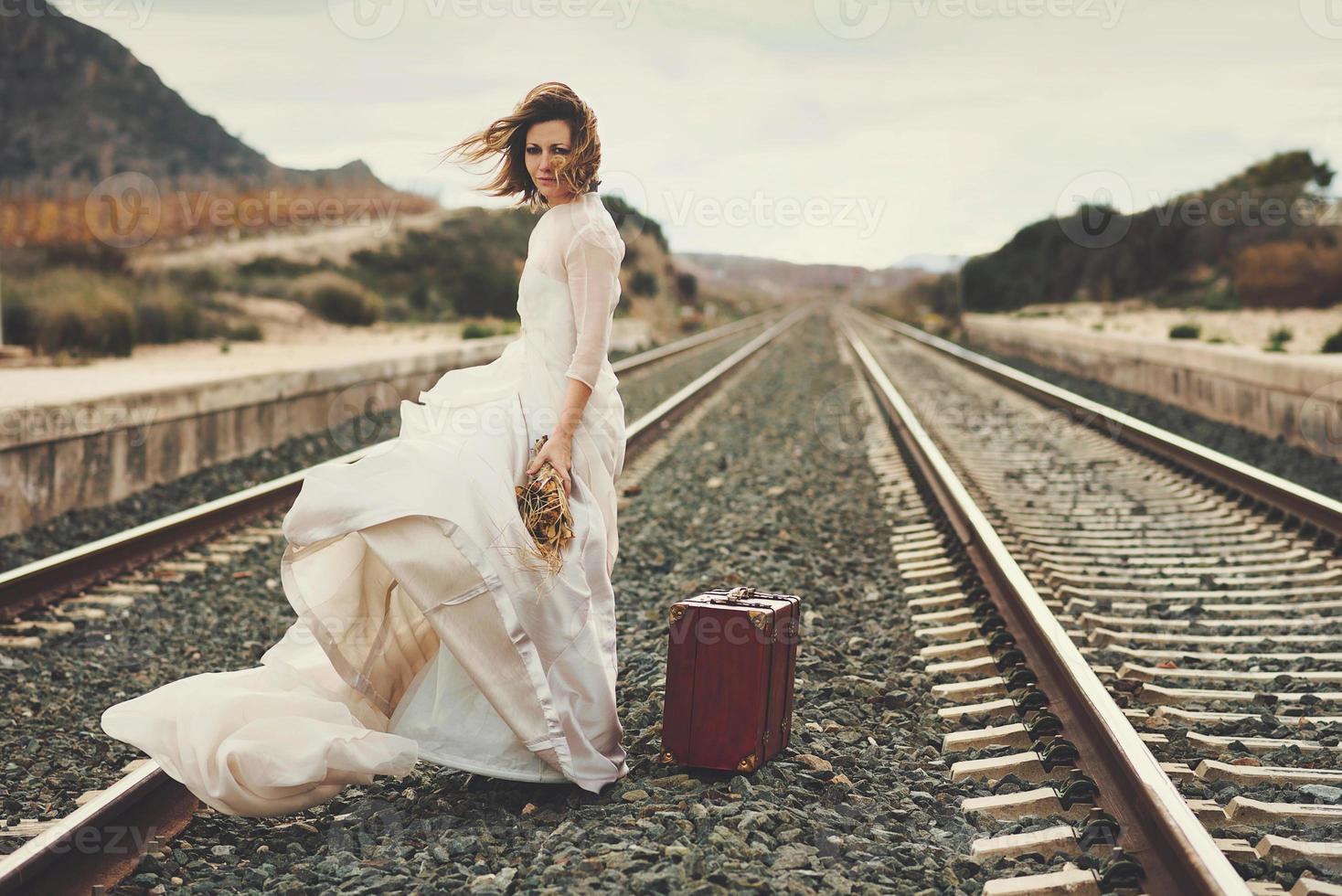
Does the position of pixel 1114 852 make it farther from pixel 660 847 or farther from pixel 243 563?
pixel 243 563

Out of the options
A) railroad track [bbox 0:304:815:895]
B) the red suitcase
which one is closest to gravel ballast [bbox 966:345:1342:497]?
railroad track [bbox 0:304:815:895]

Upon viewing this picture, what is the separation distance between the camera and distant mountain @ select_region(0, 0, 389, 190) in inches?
2292

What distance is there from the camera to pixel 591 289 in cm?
318

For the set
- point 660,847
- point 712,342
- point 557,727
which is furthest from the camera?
point 712,342

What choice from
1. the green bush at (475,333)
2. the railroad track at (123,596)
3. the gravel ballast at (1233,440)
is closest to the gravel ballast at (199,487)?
the railroad track at (123,596)

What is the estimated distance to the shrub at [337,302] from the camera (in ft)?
81.6

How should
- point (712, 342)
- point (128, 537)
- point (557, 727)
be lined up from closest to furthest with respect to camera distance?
1. point (557, 727)
2. point (128, 537)
3. point (712, 342)

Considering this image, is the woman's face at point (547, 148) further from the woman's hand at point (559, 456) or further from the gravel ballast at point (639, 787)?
the gravel ballast at point (639, 787)

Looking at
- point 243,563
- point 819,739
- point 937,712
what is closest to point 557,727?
point 819,739

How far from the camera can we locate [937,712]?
3.94 metres

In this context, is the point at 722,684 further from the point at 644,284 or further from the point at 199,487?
→ the point at 644,284

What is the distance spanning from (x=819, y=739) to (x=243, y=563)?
3462 millimetres

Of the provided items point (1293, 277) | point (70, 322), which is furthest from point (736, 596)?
point (1293, 277)

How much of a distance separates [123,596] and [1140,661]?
431cm
